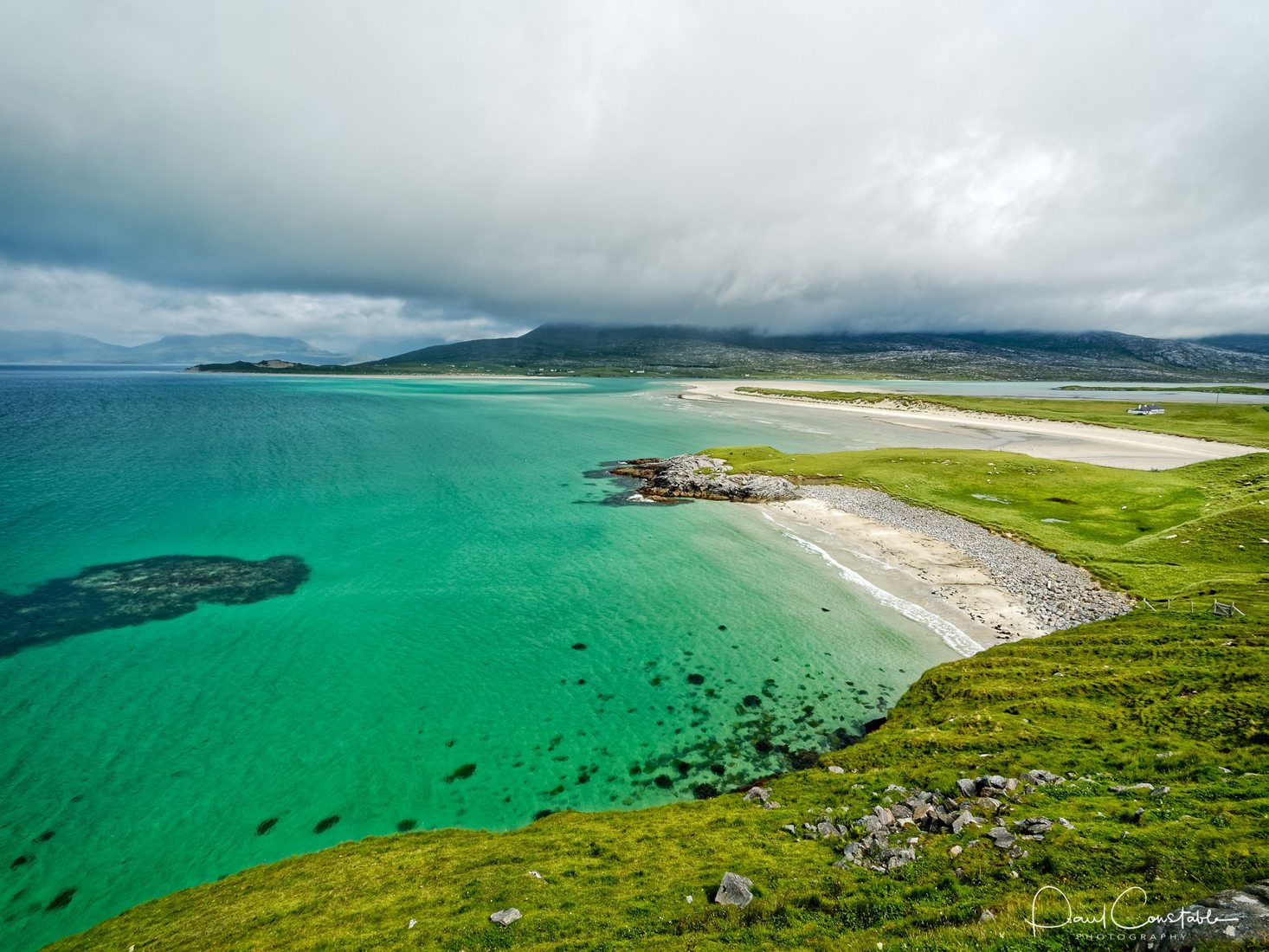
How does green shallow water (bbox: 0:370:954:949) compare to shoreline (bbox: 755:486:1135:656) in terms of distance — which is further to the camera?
shoreline (bbox: 755:486:1135:656)

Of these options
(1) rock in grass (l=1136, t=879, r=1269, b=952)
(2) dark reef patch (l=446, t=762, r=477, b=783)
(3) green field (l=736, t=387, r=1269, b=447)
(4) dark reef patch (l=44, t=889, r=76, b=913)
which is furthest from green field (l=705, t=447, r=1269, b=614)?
(3) green field (l=736, t=387, r=1269, b=447)

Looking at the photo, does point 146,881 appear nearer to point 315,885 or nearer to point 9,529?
point 315,885

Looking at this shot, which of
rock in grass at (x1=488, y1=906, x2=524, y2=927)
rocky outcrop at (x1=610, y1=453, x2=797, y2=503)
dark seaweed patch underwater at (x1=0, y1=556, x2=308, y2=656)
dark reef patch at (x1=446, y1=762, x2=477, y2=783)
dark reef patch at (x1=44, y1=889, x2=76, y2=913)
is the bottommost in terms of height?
dark reef patch at (x1=446, y1=762, x2=477, y2=783)

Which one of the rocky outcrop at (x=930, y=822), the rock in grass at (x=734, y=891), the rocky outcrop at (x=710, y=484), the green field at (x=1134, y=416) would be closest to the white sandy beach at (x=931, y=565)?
the rocky outcrop at (x=710, y=484)

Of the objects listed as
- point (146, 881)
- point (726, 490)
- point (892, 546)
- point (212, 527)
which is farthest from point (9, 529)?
point (892, 546)

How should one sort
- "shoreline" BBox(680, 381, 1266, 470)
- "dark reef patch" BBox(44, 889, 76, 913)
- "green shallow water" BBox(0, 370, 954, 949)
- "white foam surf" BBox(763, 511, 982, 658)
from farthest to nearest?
"shoreline" BBox(680, 381, 1266, 470) < "white foam surf" BBox(763, 511, 982, 658) < "green shallow water" BBox(0, 370, 954, 949) < "dark reef patch" BBox(44, 889, 76, 913)

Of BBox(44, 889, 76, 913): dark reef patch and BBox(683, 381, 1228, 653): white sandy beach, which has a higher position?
BBox(683, 381, 1228, 653): white sandy beach

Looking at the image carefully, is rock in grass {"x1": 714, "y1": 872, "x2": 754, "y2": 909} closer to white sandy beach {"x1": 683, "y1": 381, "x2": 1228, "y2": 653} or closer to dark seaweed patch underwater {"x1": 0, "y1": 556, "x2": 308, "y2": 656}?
white sandy beach {"x1": 683, "y1": 381, "x2": 1228, "y2": 653}

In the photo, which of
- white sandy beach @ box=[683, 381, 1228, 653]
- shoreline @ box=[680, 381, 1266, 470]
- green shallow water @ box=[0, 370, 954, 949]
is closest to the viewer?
green shallow water @ box=[0, 370, 954, 949]
